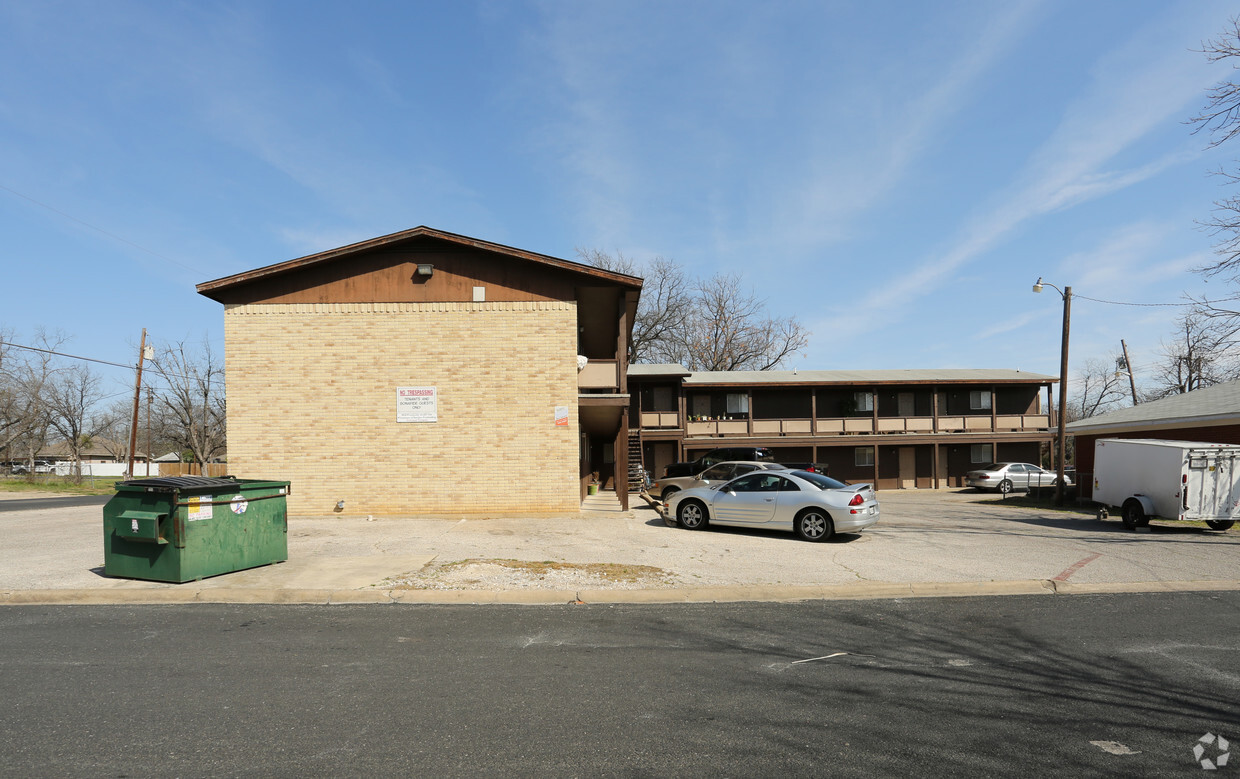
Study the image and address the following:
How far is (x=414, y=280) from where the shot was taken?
671 inches

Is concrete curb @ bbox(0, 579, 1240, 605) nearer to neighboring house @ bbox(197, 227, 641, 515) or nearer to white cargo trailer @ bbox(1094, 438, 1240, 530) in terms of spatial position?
neighboring house @ bbox(197, 227, 641, 515)

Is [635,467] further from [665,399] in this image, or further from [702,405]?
[702,405]

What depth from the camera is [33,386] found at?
148 feet

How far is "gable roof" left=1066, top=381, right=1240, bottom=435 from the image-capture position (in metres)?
20.6

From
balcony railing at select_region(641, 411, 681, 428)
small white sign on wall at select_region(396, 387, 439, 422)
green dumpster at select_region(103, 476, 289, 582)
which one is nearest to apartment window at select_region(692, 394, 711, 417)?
balcony railing at select_region(641, 411, 681, 428)

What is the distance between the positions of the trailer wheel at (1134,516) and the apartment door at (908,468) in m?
19.9

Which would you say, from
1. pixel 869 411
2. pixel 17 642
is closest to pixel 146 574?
pixel 17 642

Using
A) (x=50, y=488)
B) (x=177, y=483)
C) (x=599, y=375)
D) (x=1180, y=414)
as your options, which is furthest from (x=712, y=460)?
(x=50, y=488)

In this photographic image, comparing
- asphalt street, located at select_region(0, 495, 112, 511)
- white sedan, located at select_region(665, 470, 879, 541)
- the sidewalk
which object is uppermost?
white sedan, located at select_region(665, 470, 879, 541)

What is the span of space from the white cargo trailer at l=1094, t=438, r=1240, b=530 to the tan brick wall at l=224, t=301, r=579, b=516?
43.2ft

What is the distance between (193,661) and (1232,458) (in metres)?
19.2

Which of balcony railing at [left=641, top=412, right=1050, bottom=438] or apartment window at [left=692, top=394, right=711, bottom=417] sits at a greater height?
apartment window at [left=692, top=394, right=711, bottom=417]

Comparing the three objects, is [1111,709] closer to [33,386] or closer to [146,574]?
[146,574]

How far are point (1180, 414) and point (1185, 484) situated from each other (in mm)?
9309
